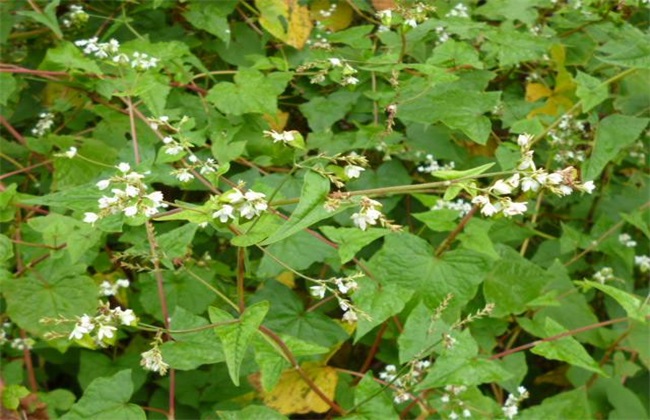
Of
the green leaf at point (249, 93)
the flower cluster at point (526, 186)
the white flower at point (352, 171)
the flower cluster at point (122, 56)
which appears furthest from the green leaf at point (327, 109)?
the flower cluster at point (526, 186)

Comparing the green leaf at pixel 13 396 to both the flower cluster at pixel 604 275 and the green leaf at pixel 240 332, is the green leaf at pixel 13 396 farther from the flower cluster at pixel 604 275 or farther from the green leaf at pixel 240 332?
the flower cluster at pixel 604 275

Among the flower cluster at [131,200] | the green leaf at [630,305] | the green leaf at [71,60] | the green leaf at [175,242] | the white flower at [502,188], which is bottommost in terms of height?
the green leaf at [630,305]

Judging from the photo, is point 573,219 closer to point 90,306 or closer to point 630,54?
point 630,54

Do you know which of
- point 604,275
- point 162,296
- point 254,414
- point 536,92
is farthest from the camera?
point 536,92

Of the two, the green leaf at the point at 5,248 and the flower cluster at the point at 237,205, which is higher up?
the flower cluster at the point at 237,205

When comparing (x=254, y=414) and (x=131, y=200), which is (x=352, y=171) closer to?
(x=131, y=200)

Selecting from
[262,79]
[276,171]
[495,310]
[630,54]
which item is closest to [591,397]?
[495,310]

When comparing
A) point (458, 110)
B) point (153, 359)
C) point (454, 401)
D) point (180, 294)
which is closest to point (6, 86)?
point (180, 294)
